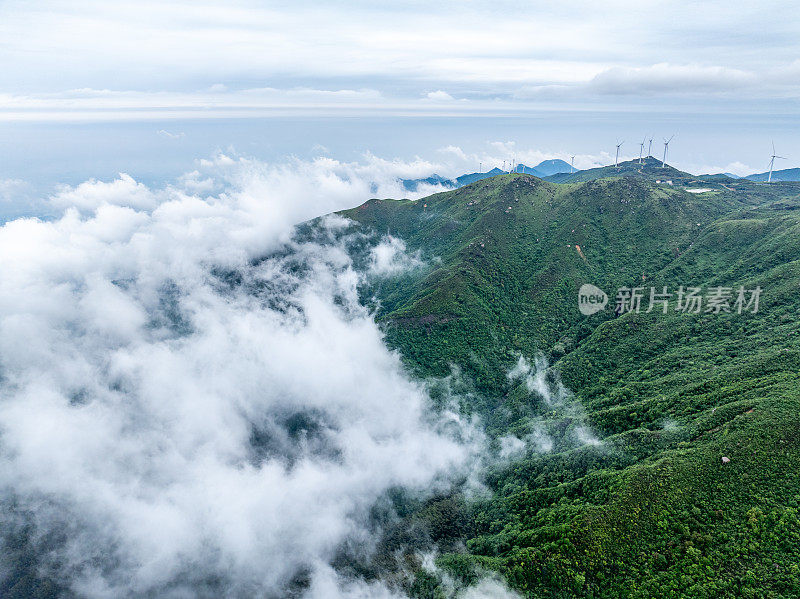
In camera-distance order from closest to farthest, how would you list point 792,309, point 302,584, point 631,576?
point 631,576, point 302,584, point 792,309

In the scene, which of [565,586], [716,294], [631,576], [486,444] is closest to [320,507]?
[486,444]

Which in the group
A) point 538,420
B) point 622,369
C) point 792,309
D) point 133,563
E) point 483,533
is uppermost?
point 792,309

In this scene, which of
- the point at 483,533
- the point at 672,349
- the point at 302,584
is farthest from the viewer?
the point at 672,349

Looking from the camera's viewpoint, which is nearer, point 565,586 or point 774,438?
point 565,586

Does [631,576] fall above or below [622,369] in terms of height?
below

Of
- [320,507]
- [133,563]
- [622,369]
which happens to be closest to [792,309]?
[622,369]

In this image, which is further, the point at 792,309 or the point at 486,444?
the point at 486,444

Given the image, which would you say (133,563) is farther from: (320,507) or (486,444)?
(486,444)

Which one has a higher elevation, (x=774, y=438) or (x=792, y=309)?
(x=792, y=309)

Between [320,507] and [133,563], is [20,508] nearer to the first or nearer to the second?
[133,563]
